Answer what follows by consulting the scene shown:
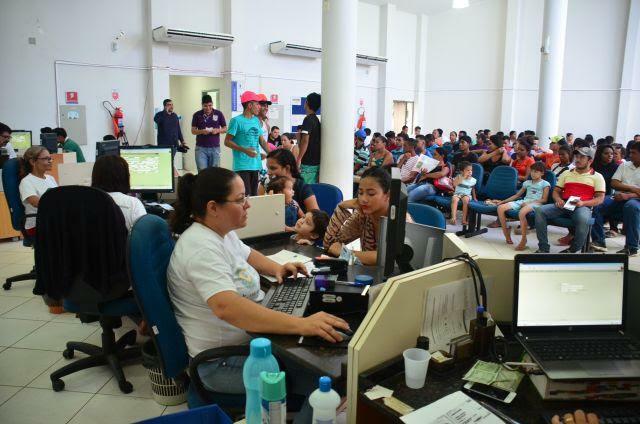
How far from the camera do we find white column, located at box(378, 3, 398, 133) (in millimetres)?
13373

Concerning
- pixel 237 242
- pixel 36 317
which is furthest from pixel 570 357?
pixel 36 317

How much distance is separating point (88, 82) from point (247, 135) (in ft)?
16.0

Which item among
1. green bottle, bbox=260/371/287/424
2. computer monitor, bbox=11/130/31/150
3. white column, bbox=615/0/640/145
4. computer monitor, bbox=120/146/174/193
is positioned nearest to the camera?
green bottle, bbox=260/371/287/424

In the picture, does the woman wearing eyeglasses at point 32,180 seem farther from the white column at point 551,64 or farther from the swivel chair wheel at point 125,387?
the white column at point 551,64

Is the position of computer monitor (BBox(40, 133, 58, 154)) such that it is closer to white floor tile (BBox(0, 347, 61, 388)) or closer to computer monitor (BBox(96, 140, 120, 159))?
computer monitor (BBox(96, 140, 120, 159))

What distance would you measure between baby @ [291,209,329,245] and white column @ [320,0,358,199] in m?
2.35

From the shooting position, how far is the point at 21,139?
22.9 feet

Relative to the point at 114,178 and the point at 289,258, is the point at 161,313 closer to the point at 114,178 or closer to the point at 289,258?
the point at 289,258

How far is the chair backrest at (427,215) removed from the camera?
294 cm

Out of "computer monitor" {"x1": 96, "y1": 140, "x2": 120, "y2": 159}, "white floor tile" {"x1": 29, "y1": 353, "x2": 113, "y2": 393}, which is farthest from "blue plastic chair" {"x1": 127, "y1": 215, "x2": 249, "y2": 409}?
"computer monitor" {"x1": 96, "y1": 140, "x2": 120, "y2": 159}

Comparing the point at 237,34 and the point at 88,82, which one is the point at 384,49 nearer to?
the point at 237,34

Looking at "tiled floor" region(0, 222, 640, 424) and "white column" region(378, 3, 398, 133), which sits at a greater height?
"white column" region(378, 3, 398, 133)

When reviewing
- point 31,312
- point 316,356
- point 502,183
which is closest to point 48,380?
point 31,312

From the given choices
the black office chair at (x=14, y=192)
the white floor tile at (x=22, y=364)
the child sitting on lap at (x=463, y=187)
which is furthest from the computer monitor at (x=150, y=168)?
the child sitting on lap at (x=463, y=187)
